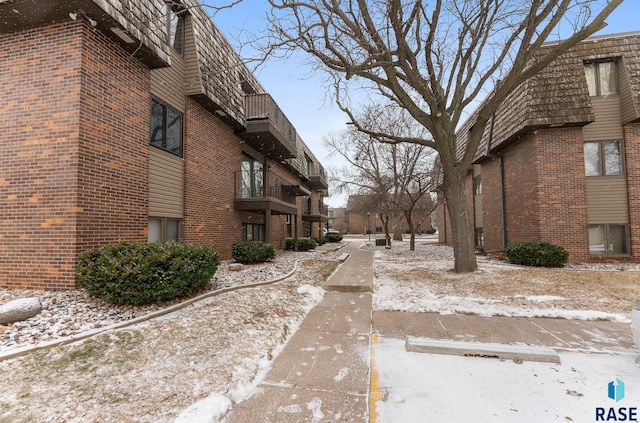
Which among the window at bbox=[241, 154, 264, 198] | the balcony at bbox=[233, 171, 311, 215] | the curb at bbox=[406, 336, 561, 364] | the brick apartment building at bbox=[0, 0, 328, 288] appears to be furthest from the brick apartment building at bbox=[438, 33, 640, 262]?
the brick apartment building at bbox=[0, 0, 328, 288]

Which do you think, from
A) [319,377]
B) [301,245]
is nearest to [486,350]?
[319,377]

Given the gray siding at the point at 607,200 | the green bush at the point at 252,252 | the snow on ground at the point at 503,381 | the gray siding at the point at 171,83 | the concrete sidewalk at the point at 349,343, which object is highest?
the gray siding at the point at 171,83

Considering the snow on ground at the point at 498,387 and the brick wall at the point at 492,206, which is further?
the brick wall at the point at 492,206

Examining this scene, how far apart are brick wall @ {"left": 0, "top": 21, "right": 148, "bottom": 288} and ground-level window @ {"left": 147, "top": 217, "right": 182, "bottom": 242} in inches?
65.4

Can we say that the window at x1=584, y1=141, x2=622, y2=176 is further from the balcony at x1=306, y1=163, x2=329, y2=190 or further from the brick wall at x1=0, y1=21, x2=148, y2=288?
the balcony at x1=306, y1=163, x2=329, y2=190

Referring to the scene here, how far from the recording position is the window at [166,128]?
7.91 metres

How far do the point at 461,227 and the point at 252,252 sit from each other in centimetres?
717

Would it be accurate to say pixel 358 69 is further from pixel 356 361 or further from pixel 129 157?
pixel 356 361

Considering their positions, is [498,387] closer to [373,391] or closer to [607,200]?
[373,391]

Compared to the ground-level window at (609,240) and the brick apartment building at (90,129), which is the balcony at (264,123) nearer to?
the brick apartment building at (90,129)

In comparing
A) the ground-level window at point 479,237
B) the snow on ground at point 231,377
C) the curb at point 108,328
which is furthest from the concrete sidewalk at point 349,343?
the ground-level window at point 479,237

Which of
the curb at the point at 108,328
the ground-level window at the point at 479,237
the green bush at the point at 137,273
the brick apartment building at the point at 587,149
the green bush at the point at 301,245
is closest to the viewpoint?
the curb at the point at 108,328

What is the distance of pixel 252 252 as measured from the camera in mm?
10602

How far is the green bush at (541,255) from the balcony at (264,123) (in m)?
10.7
